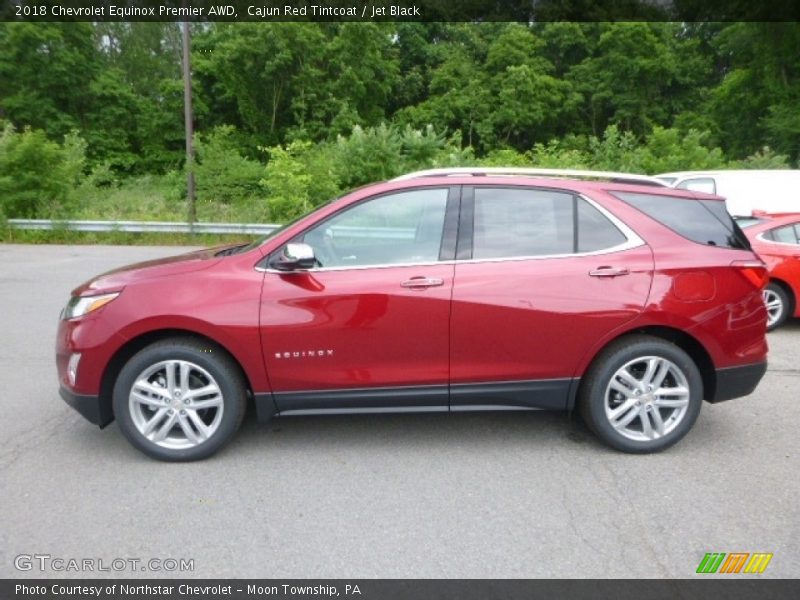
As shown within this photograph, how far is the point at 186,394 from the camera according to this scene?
3.84 metres

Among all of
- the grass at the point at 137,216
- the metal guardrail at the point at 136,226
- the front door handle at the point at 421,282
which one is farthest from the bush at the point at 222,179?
the front door handle at the point at 421,282

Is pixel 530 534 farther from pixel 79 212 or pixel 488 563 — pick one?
pixel 79 212

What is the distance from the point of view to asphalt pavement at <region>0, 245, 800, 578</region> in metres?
2.96

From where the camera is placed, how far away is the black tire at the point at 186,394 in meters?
3.80

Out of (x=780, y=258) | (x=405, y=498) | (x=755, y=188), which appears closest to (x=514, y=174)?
(x=405, y=498)

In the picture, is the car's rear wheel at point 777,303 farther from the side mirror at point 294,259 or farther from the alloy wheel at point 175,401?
the alloy wheel at point 175,401

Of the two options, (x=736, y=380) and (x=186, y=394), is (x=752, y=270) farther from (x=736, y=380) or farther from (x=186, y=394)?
(x=186, y=394)

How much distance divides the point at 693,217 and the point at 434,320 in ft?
6.04

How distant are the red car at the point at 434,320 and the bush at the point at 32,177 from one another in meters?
14.9

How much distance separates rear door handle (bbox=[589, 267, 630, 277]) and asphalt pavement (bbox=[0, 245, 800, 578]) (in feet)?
3.73

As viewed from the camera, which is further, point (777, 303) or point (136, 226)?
point (136, 226)

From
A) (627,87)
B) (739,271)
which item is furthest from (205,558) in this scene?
(627,87)

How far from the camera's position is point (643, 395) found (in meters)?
3.98

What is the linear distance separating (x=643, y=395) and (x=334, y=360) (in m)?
1.91
